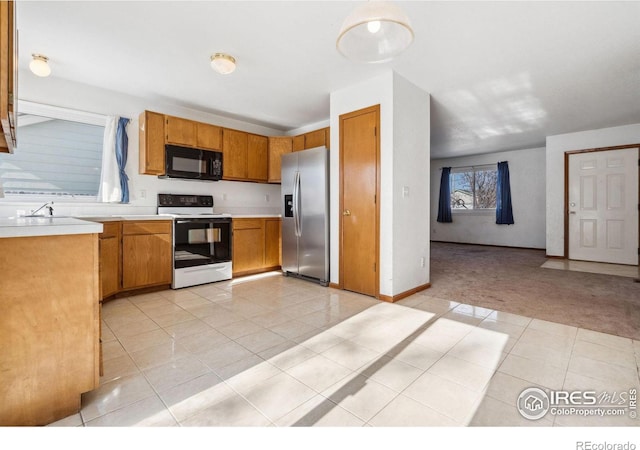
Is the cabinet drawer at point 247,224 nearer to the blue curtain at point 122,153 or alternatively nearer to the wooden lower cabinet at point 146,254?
the wooden lower cabinet at point 146,254

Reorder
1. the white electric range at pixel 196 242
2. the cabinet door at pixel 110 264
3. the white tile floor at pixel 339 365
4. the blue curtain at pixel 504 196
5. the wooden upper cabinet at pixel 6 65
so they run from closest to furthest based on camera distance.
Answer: the wooden upper cabinet at pixel 6 65, the white tile floor at pixel 339 365, the cabinet door at pixel 110 264, the white electric range at pixel 196 242, the blue curtain at pixel 504 196

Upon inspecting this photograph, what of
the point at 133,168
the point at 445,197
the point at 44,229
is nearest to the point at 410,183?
the point at 44,229

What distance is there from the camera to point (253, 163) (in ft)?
15.8

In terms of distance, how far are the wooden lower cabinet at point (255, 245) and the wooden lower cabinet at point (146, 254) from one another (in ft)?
3.01

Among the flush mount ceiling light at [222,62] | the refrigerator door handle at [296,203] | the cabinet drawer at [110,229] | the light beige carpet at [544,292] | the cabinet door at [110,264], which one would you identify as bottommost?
the light beige carpet at [544,292]

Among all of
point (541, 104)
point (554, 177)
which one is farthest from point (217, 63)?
point (554, 177)

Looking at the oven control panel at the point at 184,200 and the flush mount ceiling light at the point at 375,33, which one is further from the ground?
the flush mount ceiling light at the point at 375,33

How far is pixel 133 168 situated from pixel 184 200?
0.73m

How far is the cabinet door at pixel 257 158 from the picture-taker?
4773 mm

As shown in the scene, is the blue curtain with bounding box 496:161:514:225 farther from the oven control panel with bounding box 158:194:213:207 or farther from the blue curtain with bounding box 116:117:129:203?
the blue curtain with bounding box 116:117:129:203

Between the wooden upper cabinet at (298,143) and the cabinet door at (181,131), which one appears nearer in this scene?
the cabinet door at (181,131)

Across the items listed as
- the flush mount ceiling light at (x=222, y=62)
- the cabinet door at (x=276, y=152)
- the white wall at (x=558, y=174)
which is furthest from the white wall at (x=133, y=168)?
the white wall at (x=558, y=174)

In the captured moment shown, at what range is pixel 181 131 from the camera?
4.00 m
